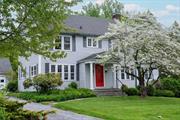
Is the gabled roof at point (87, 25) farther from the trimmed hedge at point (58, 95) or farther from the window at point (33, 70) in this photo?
the trimmed hedge at point (58, 95)

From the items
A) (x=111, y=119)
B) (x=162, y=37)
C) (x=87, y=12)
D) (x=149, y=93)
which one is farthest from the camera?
(x=87, y=12)

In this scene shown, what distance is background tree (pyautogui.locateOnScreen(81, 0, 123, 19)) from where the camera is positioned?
5638 cm

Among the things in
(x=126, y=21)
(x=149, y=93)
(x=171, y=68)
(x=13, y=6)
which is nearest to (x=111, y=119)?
(x=13, y=6)

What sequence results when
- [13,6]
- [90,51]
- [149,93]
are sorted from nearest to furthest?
[13,6], [149,93], [90,51]

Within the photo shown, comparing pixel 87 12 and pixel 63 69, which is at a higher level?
pixel 87 12

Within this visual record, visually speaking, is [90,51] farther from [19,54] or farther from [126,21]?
[19,54]

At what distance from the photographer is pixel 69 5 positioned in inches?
371

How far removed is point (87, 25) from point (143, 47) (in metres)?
9.33

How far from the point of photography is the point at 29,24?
9.02m

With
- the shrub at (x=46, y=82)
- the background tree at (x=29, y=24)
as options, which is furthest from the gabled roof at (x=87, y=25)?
the background tree at (x=29, y=24)

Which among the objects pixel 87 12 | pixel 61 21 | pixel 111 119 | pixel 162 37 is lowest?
pixel 111 119

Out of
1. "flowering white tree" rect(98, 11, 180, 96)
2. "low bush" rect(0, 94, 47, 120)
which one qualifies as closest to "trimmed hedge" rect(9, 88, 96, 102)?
"flowering white tree" rect(98, 11, 180, 96)

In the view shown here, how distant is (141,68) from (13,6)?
16533 millimetres

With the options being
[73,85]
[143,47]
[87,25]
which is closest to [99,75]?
[73,85]
